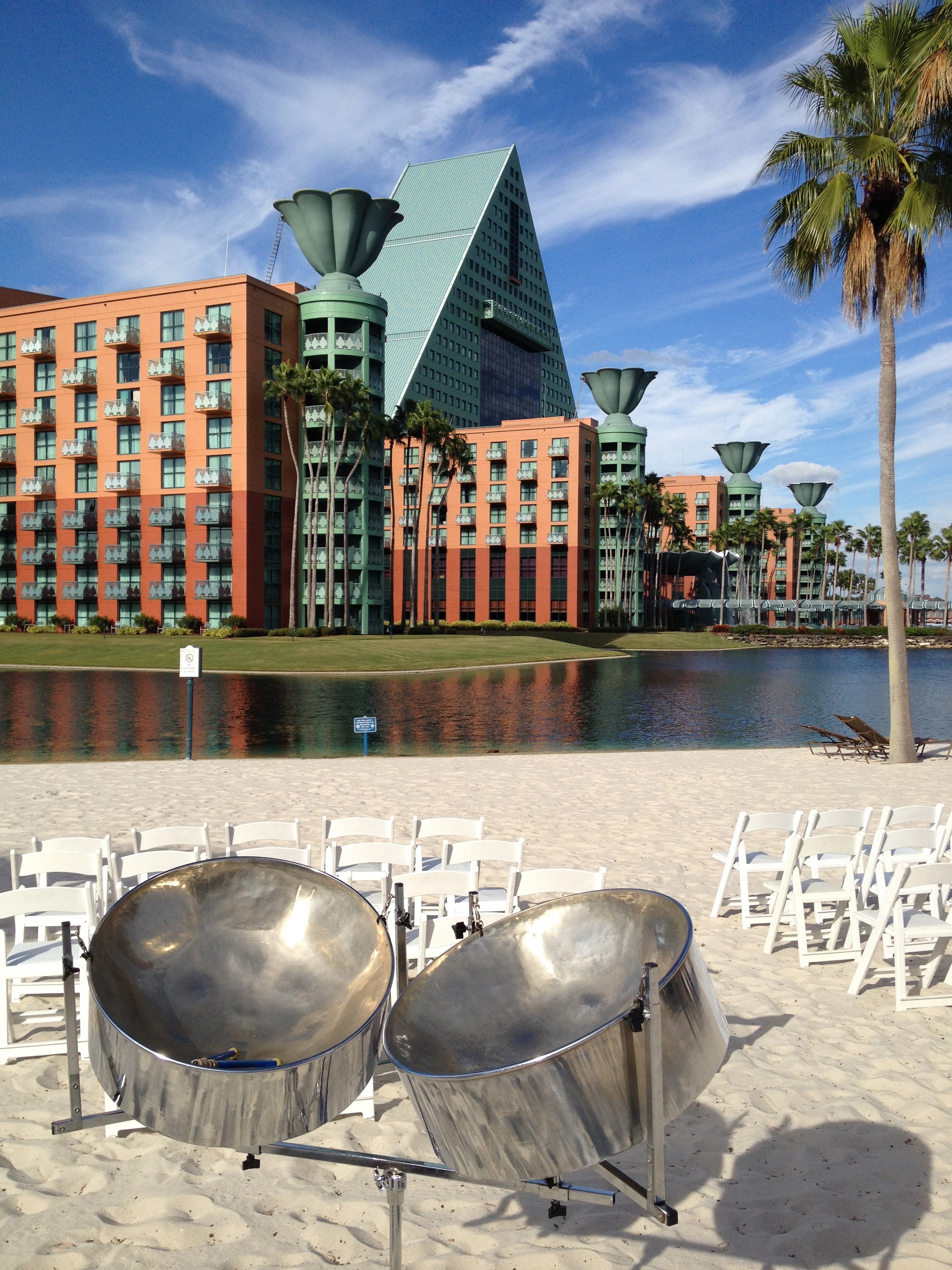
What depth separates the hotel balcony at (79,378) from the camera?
74312mm

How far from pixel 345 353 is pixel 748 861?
70413mm

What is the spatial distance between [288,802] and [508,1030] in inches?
500

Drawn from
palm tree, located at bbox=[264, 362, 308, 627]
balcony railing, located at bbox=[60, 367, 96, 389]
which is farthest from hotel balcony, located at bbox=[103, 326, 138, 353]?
palm tree, located at bbox=[264, 362, 308, 627]

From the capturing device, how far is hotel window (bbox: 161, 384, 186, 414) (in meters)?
72.4

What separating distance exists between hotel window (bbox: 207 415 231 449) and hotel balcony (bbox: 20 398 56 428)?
14.9m

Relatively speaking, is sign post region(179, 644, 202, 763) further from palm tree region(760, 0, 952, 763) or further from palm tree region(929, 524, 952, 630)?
palm tree region(929, 524, 952, 630)

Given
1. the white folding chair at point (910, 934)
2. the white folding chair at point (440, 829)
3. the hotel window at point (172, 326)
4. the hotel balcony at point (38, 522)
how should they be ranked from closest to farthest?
the white folding chair at point (910, 934) → the white folding chair at point (440, 829) → the hotel window at point (172, 326) → the hotel balcony at point (38, 522)

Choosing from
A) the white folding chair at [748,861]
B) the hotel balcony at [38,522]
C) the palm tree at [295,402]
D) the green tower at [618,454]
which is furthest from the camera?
the green tower at [618,454]

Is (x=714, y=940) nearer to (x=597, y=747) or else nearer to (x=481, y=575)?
(x=597, y=747)

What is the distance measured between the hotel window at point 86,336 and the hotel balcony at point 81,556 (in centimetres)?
1572

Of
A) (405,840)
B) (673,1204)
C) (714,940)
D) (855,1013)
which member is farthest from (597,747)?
(673,1204)

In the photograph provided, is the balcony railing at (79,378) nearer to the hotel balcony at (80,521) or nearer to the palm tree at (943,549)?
the hotel balcony at (80,521)

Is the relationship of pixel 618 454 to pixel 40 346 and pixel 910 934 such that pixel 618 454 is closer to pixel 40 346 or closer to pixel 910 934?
pixel 40 346

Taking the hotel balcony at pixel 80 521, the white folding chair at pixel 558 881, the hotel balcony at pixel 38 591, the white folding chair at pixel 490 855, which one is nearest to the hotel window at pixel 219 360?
the hotel balcony at pixel 80 521
